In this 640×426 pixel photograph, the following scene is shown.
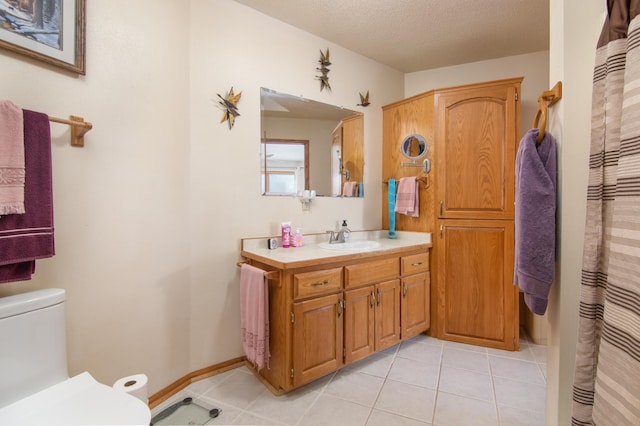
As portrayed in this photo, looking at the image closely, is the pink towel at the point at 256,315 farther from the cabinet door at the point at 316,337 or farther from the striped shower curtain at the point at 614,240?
the striped shower curtain at the point at 614,240

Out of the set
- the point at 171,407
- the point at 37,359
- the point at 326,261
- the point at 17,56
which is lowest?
the point at 171,407

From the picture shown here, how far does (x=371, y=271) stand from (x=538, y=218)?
44.7 inches

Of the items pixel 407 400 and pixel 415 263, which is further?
pixel 415 263

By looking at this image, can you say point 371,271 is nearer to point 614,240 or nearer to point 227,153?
point 227,153

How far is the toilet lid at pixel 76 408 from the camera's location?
36.0 inches

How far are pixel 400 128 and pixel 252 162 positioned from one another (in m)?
1.53

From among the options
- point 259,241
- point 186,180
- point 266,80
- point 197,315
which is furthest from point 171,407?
point 266,80

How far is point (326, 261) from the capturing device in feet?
5.74

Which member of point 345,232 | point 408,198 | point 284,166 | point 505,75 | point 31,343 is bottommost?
point 31,343

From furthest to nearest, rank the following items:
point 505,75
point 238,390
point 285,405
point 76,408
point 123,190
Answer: point 505,75, point 238,390, point 285,405, point 123,190, point 76,408

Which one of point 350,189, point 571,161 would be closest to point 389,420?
point 571,161

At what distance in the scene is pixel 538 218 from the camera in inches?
41.4

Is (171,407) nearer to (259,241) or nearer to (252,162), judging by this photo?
(259,241)

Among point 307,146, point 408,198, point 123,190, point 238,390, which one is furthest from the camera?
point 408,198
